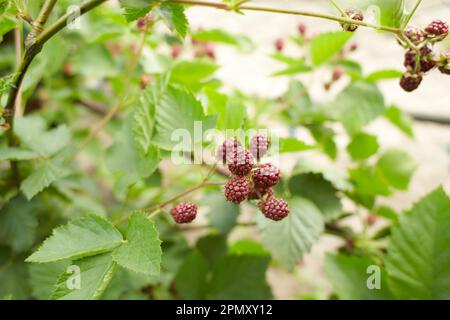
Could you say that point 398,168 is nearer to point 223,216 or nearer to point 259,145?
point 223,216

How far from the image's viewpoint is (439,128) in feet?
6.86

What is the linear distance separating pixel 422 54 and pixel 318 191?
0.44m

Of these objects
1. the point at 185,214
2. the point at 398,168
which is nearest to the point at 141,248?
the point at 185,214

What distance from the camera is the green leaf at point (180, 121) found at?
2.39 feet

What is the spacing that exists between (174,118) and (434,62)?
405mm

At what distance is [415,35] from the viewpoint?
0.60 m

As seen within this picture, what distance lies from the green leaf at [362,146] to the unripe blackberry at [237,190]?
2.03ft

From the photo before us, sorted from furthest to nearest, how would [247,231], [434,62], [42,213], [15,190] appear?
[247,231]
[42,213]
[15,190]
[434,62]

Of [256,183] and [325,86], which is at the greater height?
[325,86]

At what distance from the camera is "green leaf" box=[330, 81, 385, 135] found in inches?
41.7

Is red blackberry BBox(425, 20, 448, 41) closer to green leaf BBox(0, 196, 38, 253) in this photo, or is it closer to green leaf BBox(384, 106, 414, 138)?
green leaf BBox(384, 106, 414, 138)

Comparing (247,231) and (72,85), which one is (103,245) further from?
(247,231)
